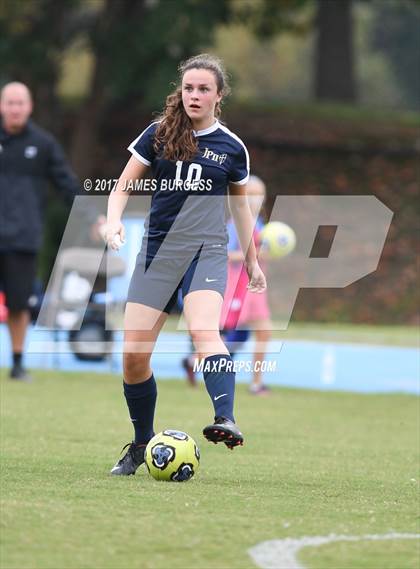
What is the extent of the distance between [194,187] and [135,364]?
102cm

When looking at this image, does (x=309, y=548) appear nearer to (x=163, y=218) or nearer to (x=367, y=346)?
(x=163, y=218)

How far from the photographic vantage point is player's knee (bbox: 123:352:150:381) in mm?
6602

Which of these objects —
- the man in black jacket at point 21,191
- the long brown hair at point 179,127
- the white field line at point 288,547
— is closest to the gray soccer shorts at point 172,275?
the long brown hair at point 179,127

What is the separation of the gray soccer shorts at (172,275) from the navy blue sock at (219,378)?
15.0 inches

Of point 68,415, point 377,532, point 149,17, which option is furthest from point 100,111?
point 377,532

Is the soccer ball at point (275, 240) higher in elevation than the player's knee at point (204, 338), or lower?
higher

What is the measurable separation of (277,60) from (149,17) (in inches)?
1234

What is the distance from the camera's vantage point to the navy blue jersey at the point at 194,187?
6559 millimetres

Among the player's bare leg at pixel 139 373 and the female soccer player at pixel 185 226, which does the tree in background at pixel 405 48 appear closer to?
the female soccer player at pixel 185 226

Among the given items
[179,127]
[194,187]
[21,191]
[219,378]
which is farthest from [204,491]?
[21,191]

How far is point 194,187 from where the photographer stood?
21.4ft

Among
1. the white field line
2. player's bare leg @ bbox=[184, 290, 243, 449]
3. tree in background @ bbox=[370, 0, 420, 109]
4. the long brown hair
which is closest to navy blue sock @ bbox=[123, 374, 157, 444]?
player's bare leg @ bbox=[184, 290, 243, 449]

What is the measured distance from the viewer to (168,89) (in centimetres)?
2264

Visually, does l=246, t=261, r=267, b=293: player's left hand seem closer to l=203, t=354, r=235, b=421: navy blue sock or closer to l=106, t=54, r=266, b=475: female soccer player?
l=106, t=54, r=266, b=475: female soccer player
